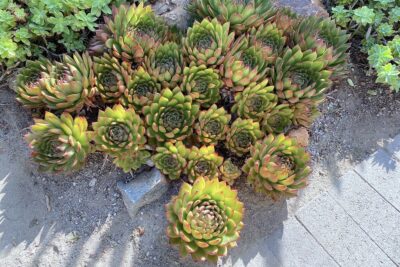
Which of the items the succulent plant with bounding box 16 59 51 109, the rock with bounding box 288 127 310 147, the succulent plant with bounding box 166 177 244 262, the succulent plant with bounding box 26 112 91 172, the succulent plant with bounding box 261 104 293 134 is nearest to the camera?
the succulent plant with bounding box 166 177 244 262

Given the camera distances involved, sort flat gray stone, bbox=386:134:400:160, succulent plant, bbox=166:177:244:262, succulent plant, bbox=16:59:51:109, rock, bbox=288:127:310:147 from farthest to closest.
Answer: flat gray stone, bbox=386:134:400:160, rock, bbox=288:127:310:147, succulent plant, bbox=16:59:51:109, succulent plant, bbox=166:177:244:262

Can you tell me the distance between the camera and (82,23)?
216 centimetres

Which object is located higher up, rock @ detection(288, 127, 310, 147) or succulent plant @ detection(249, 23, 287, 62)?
succulent plant @ detection(249, 23, 287, 62)

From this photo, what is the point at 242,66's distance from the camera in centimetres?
206

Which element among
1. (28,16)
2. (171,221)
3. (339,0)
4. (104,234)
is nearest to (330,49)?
(339,0)

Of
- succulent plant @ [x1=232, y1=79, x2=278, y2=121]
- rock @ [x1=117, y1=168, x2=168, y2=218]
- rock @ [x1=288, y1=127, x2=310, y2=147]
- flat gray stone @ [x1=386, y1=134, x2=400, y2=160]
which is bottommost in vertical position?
rock @ [x1=117, y1=168, x2=168, y2=218]

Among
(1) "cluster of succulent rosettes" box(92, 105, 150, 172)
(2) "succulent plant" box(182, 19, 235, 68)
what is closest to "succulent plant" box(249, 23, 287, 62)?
(2) "succulent plant" box(182, 19, 235, 68)

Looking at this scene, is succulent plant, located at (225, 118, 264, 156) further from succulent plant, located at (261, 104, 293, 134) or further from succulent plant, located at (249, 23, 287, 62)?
succulent plant, located at (249, 23, 287, 62)

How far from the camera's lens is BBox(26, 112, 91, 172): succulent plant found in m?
1.86

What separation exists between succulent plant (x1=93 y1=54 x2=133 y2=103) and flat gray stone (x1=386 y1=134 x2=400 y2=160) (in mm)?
1584

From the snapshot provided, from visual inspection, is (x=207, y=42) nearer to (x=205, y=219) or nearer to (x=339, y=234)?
(x=205, y=219)

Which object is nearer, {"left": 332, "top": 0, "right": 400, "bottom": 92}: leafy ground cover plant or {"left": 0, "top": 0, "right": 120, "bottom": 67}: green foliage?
{"left": 0, "top": 0, "right": 120, "bottom": 67}: green foliage

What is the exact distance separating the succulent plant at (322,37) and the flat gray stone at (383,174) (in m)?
0.57

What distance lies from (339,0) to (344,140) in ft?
3.37
